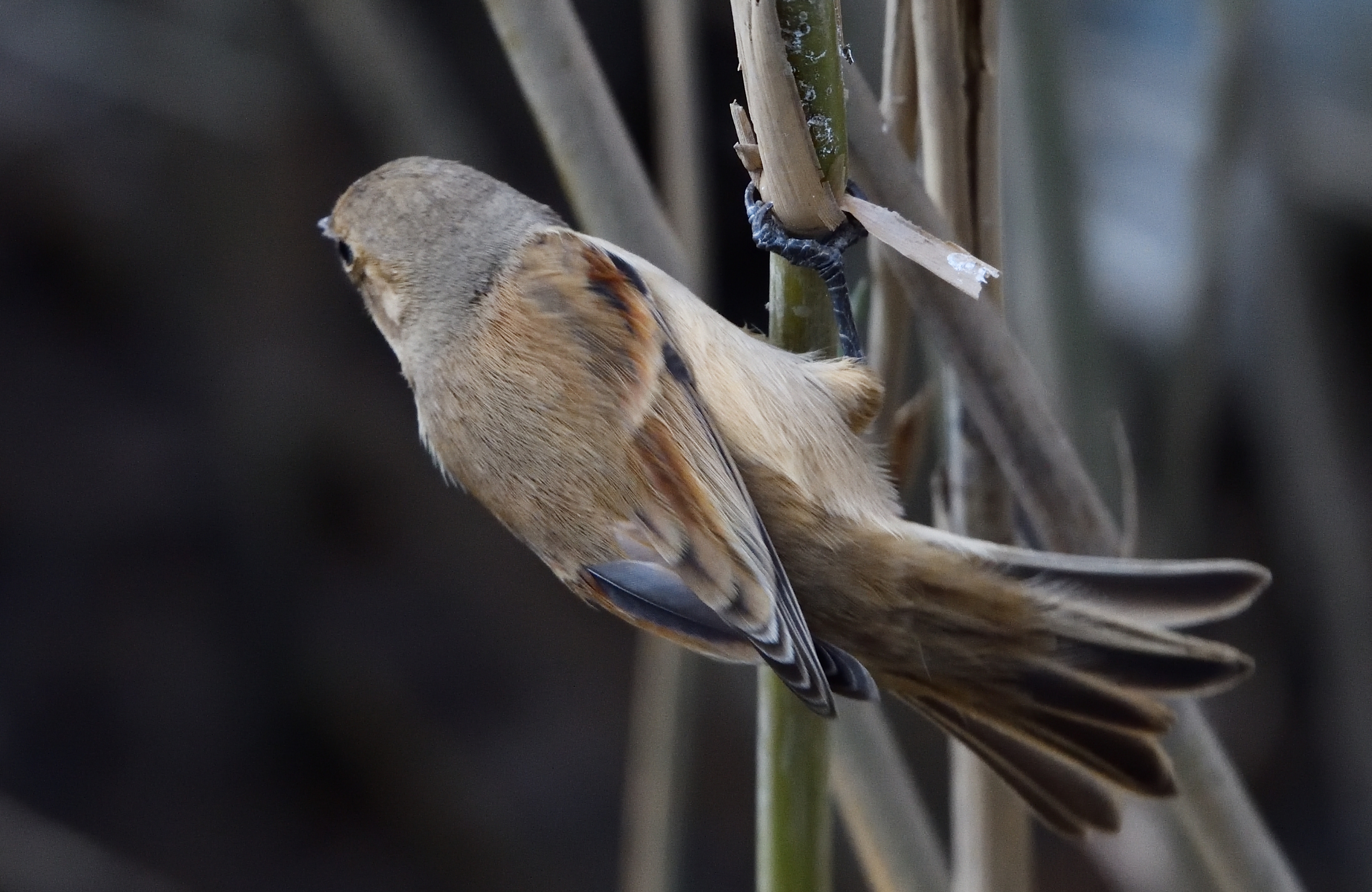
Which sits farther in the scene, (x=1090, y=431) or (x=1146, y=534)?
(x=1146, y=534)

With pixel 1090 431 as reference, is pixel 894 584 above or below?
below

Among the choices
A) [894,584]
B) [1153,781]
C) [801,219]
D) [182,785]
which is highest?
[801,219]

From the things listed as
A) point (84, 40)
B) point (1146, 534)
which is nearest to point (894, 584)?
point (1146, 534)

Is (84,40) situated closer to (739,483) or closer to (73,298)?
(73,298)

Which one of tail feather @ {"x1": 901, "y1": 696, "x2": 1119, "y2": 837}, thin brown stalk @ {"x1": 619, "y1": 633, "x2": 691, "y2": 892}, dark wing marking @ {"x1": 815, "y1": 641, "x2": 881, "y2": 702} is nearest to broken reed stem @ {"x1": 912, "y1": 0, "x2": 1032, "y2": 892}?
tail feather @ {"x1": 901, "y1": 696, "x2": 1119, "y2": 837}

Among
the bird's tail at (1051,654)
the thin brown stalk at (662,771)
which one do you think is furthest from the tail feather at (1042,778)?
the thin brown stalk at (662,771)

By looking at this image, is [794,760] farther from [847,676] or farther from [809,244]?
[809,244]
